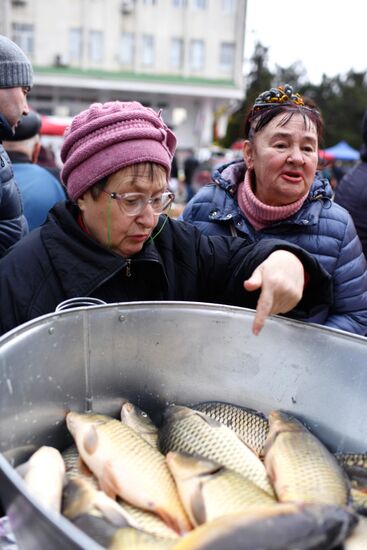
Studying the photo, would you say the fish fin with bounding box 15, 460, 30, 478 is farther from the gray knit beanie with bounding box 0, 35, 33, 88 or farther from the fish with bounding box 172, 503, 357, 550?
the gray knit beanie with bounding box 0, 35, 33, 88

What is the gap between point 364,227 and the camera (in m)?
3.03

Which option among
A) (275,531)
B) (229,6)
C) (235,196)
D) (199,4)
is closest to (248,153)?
(235,196)

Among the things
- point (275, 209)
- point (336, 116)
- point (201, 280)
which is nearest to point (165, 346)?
point (201, 280)

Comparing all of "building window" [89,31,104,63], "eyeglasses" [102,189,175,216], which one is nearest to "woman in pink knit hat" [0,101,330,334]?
"eyeglasses" [102,189,175,216]

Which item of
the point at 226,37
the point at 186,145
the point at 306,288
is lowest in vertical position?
the point at 186,145

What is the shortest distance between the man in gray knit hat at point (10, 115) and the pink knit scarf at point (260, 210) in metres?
0.94

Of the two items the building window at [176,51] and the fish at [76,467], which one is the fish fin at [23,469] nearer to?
the fish at [76,467]

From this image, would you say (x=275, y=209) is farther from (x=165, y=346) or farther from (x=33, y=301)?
(x=33, y=301)

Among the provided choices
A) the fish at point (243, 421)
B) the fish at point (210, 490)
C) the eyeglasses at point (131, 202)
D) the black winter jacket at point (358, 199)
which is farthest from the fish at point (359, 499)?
the black winter jacket at point (358, 199)

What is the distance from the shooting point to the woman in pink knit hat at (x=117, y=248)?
1426 mm

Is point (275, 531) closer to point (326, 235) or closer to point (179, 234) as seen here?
point (179, 234)

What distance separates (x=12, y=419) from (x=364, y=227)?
2.38 meters

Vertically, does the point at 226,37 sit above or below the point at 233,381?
above

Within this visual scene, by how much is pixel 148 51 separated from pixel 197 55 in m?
2.32
